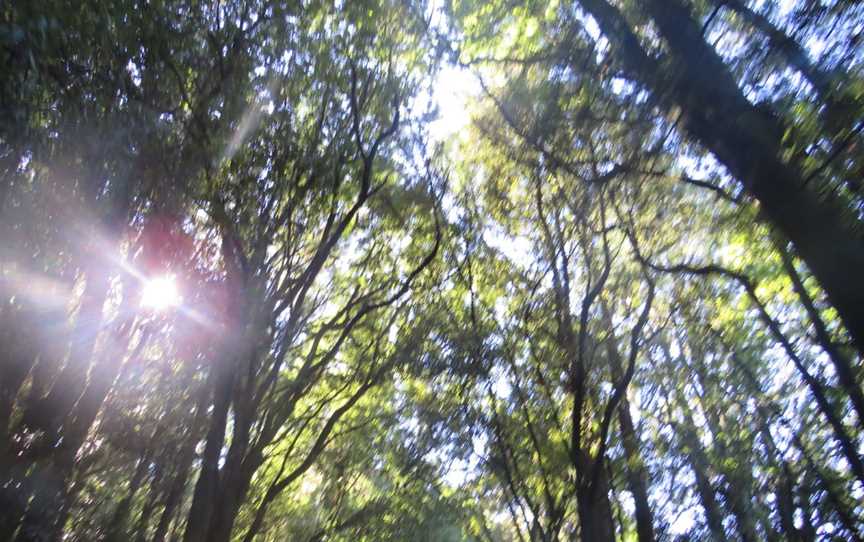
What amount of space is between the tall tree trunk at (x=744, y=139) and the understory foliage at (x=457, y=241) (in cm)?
2

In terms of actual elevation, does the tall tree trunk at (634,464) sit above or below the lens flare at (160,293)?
below

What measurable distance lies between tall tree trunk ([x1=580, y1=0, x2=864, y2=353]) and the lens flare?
22.5 ft

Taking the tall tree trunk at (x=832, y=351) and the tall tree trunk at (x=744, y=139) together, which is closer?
the tall tree trunk at (x=744, y=139)

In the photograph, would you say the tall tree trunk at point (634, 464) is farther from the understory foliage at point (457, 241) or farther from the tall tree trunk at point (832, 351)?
the tall tree trunk at point (832, 351)

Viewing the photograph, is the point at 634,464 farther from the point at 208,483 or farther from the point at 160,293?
the point at 160,293

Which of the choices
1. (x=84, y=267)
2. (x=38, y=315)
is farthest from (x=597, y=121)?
(x=38, y=315)

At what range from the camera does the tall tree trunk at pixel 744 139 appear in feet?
14.2

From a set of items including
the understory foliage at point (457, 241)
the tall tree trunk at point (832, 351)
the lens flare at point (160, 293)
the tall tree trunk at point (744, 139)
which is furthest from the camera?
the lens flare at point (160, 293)

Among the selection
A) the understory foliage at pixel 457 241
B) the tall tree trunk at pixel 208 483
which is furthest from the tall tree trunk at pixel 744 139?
the tall tree trunk at pixel 208 483

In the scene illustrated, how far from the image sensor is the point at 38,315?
30.0 feet

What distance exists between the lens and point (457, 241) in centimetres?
1011

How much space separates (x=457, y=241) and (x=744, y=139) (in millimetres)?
5445

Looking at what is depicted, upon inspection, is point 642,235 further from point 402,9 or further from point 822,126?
point 402,9

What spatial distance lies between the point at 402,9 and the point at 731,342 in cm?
769
